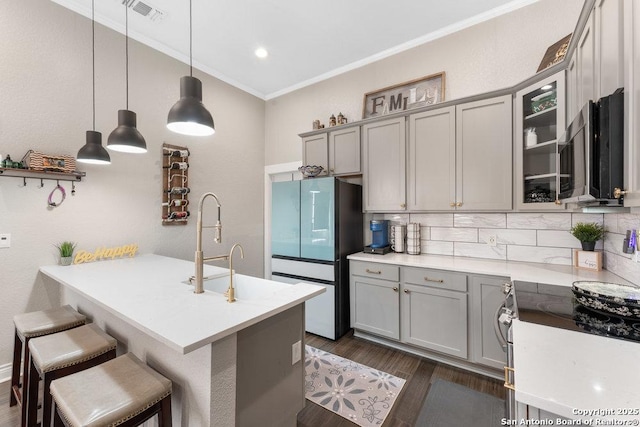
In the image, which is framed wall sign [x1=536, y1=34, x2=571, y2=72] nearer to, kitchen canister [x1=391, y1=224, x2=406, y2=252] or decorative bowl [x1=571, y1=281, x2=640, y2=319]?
decorative bowl [x1=571, y1=281, x2=640, y2=319]

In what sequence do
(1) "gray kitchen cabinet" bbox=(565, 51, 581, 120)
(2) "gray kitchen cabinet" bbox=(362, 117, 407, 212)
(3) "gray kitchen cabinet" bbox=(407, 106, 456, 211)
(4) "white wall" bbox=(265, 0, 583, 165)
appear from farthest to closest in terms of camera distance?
(2) "gray kitchen cabinet" bbox=(362, 117, 407, 212) < (3) "gray kitchen cabinet" bbox=(407, 106, 456, 211) < (4) "white wall" bbox=(265, 0, 583, 165) < (1) "gray kitchen cabinet" bbox=(565, 51, 581, 120)

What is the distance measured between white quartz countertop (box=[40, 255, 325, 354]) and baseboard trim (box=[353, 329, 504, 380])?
160 centimetres

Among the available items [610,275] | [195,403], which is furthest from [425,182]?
[195,403]

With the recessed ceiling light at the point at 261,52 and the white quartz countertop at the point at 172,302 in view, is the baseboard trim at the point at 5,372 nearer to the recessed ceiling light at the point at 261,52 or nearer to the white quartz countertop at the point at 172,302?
the white quartz countertop at the point at 172,302

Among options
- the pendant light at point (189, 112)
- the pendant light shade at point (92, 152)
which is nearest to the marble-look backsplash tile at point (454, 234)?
the pendant light at point (189, 112)

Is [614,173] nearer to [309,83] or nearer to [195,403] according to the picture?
[195,403]

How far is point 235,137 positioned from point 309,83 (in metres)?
1.35

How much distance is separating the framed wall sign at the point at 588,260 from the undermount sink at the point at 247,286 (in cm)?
234

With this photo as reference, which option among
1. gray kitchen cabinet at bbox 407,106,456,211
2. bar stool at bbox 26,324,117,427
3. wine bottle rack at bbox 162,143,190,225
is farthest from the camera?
wine bottle rack at bbox 162,143,190,225

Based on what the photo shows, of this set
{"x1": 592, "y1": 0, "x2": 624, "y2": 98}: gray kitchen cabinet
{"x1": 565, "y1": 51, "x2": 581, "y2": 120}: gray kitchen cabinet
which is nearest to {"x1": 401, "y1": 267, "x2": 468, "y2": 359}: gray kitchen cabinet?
{"x1": 565, "y1": 51, "x2": 581, "y2": 120}: gray kitchen cabinet

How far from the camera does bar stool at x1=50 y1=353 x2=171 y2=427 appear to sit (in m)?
1.01

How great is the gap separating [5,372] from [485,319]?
3914mm

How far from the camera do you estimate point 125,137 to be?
6.18ft

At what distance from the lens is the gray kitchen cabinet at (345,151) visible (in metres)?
3.17
